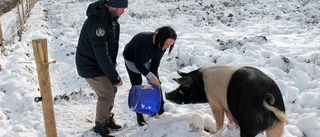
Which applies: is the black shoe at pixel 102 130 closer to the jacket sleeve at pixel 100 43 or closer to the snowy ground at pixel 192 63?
the snowy ground at pixel 192 63

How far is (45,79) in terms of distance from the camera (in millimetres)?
3086

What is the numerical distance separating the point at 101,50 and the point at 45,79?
659mm

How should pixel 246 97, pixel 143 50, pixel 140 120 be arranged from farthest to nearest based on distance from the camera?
pixel 140 120, pixel 143 50, pixel 246 97

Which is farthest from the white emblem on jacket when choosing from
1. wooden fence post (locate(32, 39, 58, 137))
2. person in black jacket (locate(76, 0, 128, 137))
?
wooden fence post (locate(32, 39, 58, 137))

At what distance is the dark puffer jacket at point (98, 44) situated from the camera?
11.1 ft

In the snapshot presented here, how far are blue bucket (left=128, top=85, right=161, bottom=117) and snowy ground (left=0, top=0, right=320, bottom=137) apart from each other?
0.84 ft

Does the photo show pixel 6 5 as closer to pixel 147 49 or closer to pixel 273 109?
pixel 147 49

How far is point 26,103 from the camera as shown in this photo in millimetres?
5152

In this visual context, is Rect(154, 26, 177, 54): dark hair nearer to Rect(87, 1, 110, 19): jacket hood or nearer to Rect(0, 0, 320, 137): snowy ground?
A: Rect(87, 1, 110, 19): jacket hood

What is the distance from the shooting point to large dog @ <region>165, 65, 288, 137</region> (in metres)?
3.00

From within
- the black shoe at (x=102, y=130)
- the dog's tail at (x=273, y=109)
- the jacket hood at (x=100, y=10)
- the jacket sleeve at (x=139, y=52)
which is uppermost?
the jacket hood at (x=100, y=10)

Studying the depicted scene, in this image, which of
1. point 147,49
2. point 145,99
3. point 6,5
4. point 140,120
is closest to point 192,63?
point 140,120

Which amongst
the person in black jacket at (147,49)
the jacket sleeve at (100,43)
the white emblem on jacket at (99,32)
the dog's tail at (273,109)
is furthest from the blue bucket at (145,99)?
the dog's tail at (273,109)

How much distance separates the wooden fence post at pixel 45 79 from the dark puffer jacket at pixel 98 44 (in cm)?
57
